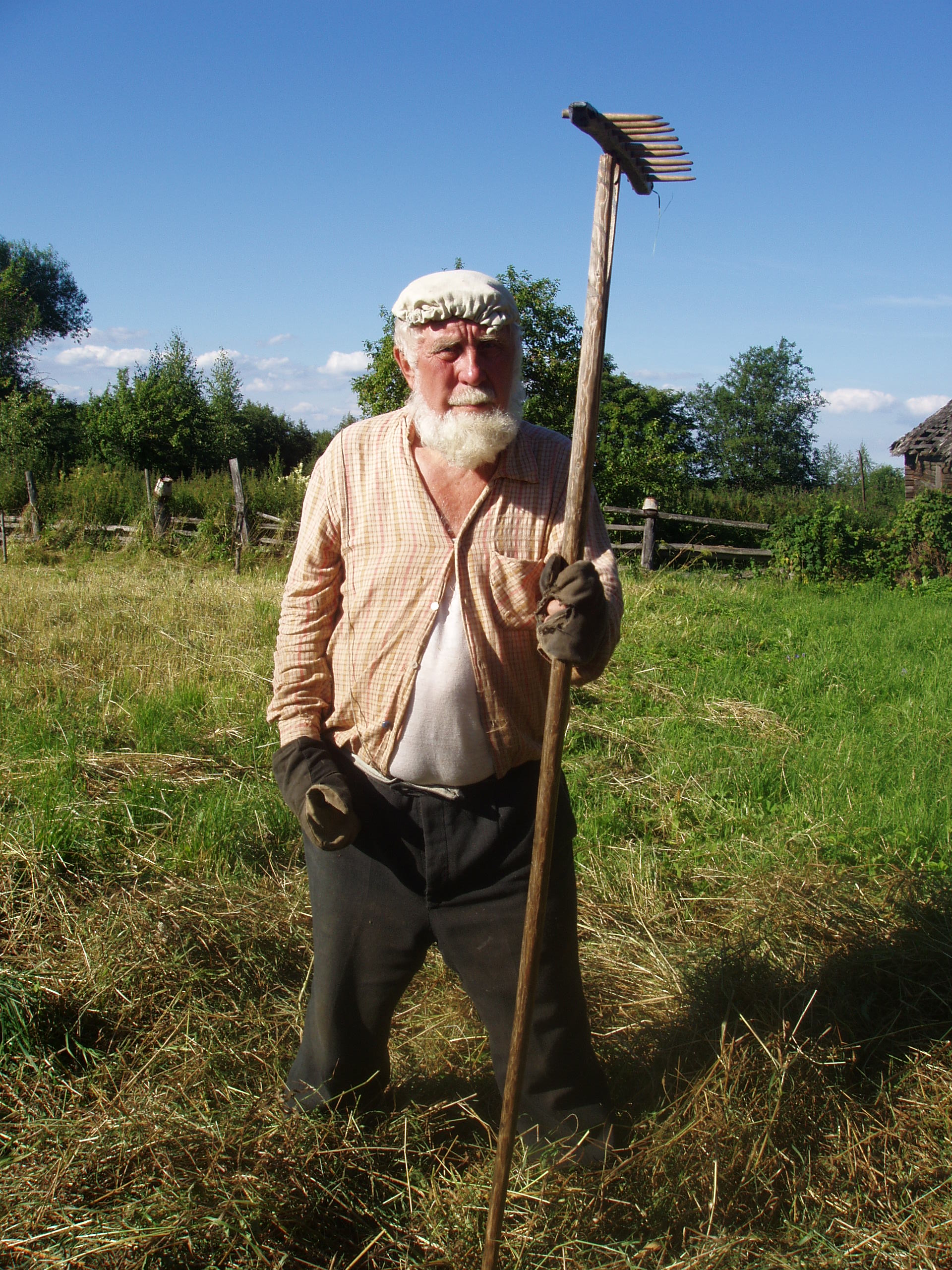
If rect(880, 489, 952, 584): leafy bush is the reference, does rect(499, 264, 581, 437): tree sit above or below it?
above

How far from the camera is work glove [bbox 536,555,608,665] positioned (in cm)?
162

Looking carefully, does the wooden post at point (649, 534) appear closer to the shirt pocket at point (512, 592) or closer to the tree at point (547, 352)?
the tree at point (547, 352)

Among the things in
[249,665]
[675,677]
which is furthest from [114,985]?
[675,677]

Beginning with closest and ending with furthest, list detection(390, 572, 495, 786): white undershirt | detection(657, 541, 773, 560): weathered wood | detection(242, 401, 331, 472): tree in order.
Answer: detection(390, 572, 495, 786): white undershirt
detection(657, 541, 773, 560): weathered wood
detection(242, 401, 331, 472): tree

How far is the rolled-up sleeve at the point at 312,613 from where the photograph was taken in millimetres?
2049

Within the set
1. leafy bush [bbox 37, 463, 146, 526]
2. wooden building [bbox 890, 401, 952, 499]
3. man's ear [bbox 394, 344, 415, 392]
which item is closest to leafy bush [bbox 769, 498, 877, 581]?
wooden building [bbox 890, 401, 952, 499]

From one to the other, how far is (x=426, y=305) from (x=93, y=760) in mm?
3104

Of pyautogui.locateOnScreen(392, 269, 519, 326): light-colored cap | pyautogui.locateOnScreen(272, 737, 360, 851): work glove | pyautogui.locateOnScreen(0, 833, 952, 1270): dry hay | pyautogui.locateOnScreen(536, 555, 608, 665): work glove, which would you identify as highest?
pyautogui.locateOnScreen(392, 269, 519, 326): light-colored cap

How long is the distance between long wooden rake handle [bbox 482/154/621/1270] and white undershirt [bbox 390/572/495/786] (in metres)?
0.24

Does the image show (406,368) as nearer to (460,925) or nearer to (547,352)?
(460,925)

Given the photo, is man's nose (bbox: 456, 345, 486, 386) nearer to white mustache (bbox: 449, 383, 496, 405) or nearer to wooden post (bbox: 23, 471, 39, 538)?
white mustache (bbox: 449, 383, 496, 405)

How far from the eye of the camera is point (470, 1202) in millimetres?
2035

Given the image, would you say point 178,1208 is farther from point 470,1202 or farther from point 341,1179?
point 470,1202

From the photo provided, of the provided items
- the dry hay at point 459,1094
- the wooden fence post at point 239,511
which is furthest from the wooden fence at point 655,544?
the dry hay at point 459,1094
